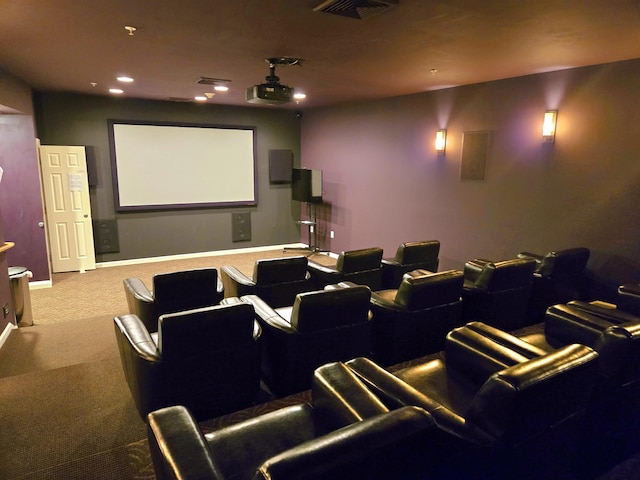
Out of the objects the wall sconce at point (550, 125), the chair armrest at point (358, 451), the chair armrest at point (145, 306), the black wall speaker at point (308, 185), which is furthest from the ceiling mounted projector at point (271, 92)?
the chair armrest at point (358, 451)

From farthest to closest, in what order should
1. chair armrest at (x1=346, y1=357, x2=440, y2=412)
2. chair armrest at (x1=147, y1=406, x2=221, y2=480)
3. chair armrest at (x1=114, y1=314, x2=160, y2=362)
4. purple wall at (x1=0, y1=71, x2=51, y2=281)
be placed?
purple wall at (x1=0, y1=71, x2=51, y2=281)
chair armrest at (x1=114, y1=314, x2=160, y2=362)
chair armrest at (x1=346, y1=357, x2=440, y2=412)
chair armrest at (x1=147, y1=406, x2=221, y2=480)

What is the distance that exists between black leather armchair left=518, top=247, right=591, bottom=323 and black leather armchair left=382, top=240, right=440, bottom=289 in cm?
117

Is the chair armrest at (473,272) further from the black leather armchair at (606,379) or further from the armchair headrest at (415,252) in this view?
the black leather armchair at (606,379)

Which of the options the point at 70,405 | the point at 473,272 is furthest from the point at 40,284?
the point at 473,272

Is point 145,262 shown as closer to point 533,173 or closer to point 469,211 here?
point 469,211

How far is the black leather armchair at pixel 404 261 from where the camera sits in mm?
4758

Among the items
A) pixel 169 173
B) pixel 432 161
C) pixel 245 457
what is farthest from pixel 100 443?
pixel 169 173

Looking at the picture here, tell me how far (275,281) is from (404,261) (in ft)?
5.02

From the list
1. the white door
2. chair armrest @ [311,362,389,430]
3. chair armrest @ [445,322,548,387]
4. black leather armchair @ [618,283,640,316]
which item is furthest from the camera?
the white door

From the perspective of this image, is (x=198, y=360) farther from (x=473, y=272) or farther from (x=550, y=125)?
(x=550, y=125)

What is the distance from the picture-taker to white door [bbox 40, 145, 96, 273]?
6.54 metres

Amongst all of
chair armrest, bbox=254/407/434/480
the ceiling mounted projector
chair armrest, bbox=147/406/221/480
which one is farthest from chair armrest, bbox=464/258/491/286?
chair armrest, bbox=147/406/221/480

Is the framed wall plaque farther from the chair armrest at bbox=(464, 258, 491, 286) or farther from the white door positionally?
the white door

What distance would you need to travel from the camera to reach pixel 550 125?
14.6 feet
